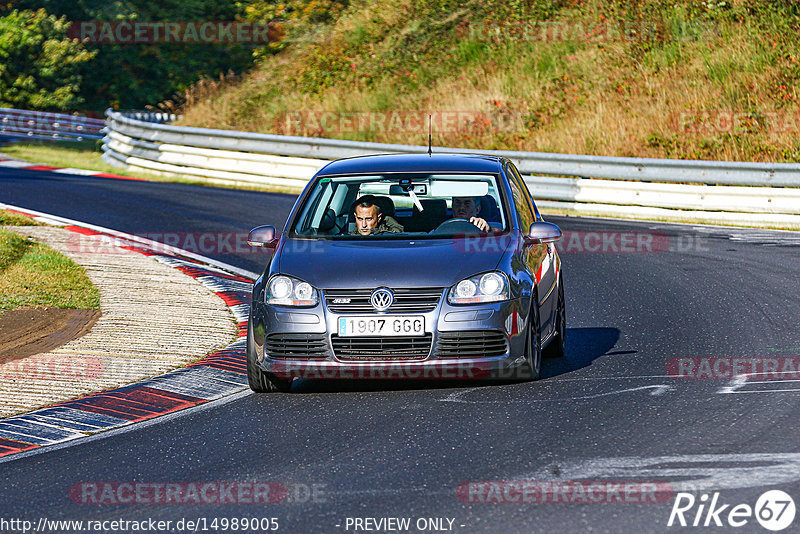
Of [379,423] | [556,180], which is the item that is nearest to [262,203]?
[556,180]

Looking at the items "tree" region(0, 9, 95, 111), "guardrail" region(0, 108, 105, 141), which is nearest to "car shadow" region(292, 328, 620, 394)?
"guardrail" region(0, 108, 105, 141)

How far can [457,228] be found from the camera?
888 centimetres

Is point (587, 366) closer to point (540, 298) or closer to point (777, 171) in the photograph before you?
point (540, 298)

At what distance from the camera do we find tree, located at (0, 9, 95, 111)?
1847 inches

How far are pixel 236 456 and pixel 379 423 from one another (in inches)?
39.3

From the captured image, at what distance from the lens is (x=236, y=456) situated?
673 cm

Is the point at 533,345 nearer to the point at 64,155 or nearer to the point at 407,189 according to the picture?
the point at 407,189

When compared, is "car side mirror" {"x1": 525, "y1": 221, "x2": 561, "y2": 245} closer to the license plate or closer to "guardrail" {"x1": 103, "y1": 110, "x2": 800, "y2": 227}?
the license plate

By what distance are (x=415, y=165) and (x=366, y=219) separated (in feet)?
2.22

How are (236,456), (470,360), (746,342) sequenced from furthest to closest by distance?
(746,342)
(470,360)
(236,456)

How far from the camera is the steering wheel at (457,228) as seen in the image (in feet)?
29.0

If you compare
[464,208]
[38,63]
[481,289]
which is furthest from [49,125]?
[481,289]

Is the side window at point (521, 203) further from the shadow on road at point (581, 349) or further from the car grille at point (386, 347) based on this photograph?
the car grille at point (386, 347)

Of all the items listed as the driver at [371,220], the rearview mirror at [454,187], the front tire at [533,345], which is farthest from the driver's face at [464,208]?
the front tire at [533,345]
